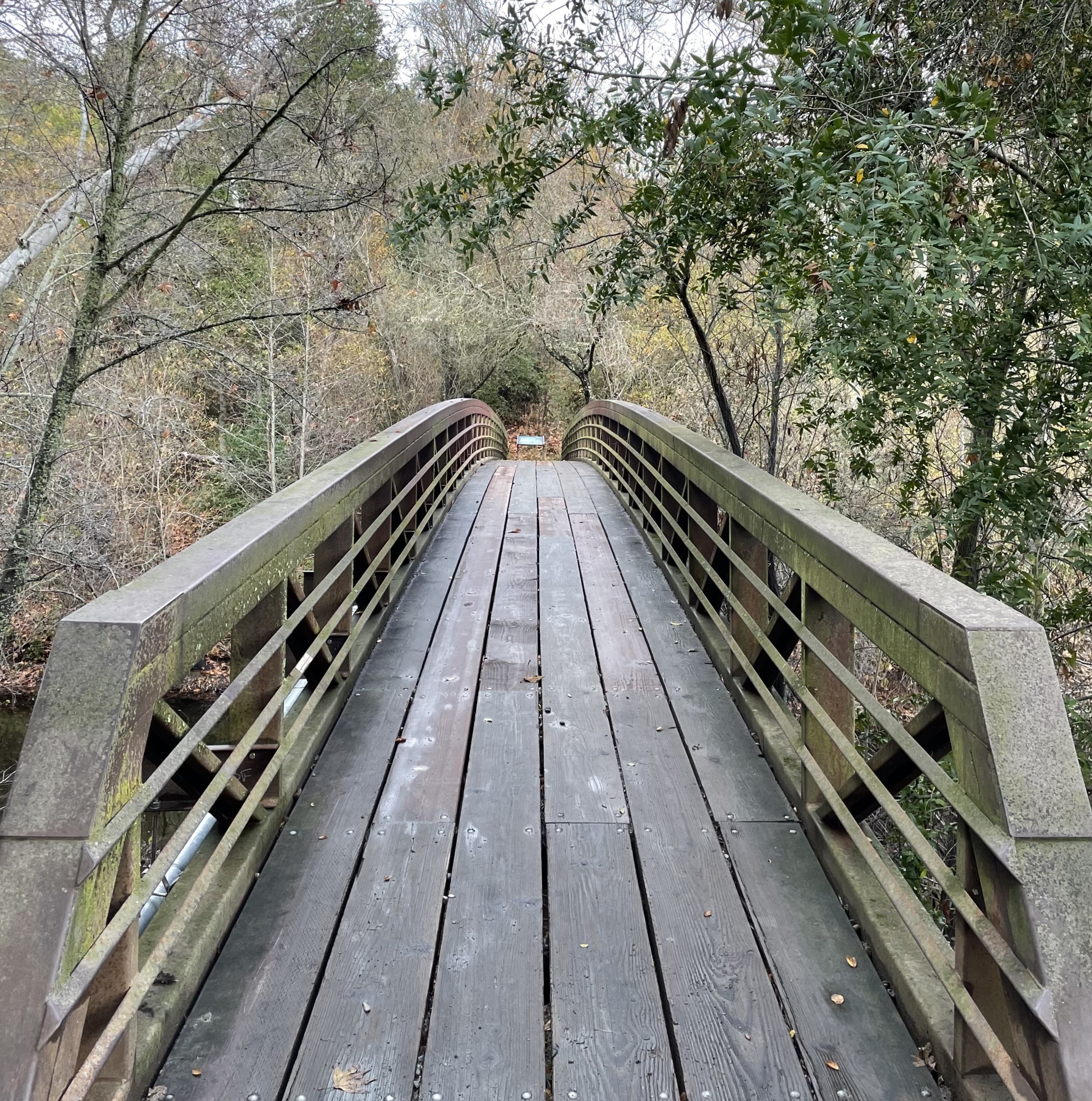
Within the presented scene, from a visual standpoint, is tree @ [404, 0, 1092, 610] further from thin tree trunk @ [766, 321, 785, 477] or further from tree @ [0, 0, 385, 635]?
thin tree trunk @ [766, 321, 785, 477]

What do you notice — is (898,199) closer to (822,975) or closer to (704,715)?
(704,715)

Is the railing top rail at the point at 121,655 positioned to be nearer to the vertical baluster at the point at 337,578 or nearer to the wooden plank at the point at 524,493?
the vertical baluster at the point at 337,578

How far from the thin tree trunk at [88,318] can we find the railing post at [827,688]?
164 inches

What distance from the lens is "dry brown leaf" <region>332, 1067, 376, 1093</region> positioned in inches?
63.4

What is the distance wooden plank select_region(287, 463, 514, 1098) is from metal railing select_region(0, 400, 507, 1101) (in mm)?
290

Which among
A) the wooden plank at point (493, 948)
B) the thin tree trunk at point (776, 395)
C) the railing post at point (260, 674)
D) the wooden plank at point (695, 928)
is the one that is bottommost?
the wooden plank at point (493, 948)

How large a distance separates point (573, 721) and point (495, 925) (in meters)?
1.23

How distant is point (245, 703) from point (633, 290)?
3.66 meters

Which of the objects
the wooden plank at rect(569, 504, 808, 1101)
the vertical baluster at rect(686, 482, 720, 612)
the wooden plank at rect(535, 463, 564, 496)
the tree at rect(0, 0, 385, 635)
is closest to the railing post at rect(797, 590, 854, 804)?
the wooden plank at rect(569, 504, 808, 1101)

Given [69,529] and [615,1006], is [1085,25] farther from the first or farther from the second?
[69,529]

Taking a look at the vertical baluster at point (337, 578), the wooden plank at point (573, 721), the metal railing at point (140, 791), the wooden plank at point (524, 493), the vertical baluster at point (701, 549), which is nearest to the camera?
the metal railing at point (140, 791)

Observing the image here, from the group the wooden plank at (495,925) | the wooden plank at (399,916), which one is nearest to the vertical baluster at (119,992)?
the wooden plank at (399,916)

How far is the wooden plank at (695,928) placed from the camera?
1704mm

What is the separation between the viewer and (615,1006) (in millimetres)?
1844
